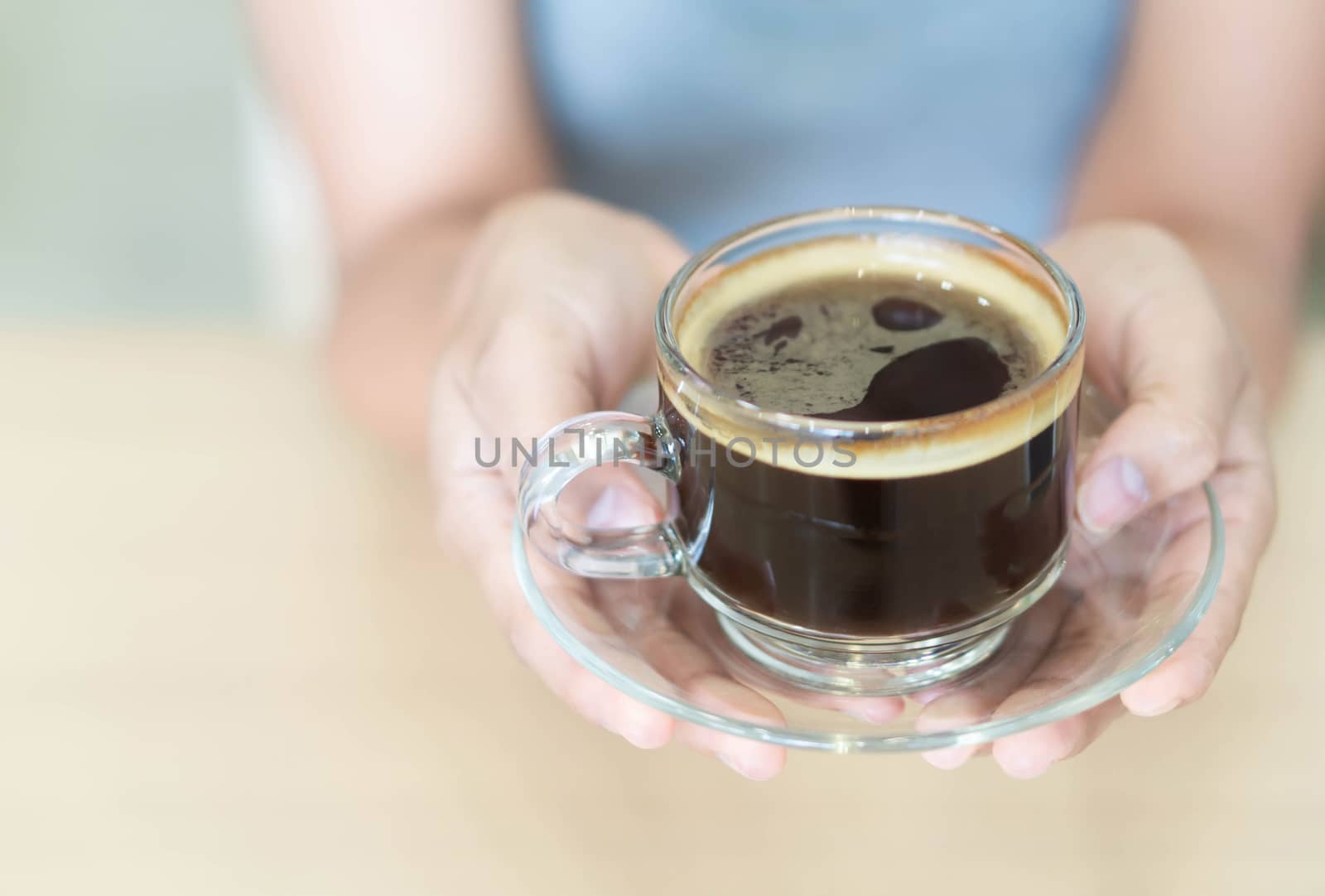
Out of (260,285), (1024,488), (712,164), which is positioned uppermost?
(1024,488)

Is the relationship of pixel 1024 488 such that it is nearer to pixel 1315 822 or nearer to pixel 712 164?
pixel 1315 822

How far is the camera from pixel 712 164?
1303 mm

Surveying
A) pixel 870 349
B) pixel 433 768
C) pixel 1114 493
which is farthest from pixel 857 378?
pixel 433 768

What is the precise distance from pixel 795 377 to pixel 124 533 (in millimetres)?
630

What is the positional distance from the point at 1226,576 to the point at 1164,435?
92 mm

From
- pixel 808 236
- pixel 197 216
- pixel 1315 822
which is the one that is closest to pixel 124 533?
pixel 808 236

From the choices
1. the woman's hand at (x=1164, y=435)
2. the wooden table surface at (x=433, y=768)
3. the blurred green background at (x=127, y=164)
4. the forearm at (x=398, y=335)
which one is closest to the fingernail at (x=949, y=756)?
the woman's hand at (x=1164, y=435)

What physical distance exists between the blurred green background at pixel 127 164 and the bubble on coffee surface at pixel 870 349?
1.76 m

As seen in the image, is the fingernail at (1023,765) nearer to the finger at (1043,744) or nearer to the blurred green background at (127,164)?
the finger at (1043,744)

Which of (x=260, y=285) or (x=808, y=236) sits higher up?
(x=808, y=236)

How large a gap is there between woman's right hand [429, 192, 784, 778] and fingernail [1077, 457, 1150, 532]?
0.24m

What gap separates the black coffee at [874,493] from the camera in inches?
23.8

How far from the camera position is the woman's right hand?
654 millimetres

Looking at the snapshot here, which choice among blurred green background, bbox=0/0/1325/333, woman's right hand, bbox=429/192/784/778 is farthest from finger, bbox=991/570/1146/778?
blurred green background, bbox=0/0/1325/333
